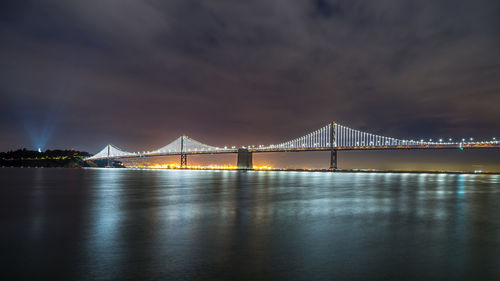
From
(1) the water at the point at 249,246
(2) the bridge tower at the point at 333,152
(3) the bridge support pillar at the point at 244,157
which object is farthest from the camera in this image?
(3) the bridge support pillar at the point at 244,157

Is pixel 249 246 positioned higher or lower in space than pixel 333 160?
lower

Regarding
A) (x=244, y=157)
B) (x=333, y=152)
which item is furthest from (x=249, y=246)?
(x=244, y=157)

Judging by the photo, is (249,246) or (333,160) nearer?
(249,246)

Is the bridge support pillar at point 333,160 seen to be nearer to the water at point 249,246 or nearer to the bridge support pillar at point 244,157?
the bridge support pillar at point 244,157

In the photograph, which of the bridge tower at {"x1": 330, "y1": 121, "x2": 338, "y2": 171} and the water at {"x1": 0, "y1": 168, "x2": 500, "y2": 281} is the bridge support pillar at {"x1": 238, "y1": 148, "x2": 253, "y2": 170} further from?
the water at {"x1": 0, "y1": 168, "x2": 500, "y2": 281}

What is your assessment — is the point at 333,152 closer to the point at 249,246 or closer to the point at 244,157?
the point at 244,157

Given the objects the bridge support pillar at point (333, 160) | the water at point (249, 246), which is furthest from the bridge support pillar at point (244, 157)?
the water at point (249, 246)

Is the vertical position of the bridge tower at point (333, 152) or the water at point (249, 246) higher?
the bridge tower at point (333, 152)

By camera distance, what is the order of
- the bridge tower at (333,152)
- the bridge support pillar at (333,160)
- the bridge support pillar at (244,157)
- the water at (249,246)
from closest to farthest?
the water at (249,246) → the bridge tower at (333,152) → the bridge support pillar at (333,160) → the bridge support pillar at (244,157)

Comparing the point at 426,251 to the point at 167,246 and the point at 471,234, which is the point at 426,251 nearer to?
the point at 471,234

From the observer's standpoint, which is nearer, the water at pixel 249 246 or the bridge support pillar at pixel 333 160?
the water at pixel 249 246

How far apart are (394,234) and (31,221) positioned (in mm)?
10572

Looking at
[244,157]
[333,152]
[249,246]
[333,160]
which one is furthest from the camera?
[244,157]

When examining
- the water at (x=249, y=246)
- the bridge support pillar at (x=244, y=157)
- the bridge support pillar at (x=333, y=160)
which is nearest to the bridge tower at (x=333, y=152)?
the bridge support pillar at (x=333, y=160)
